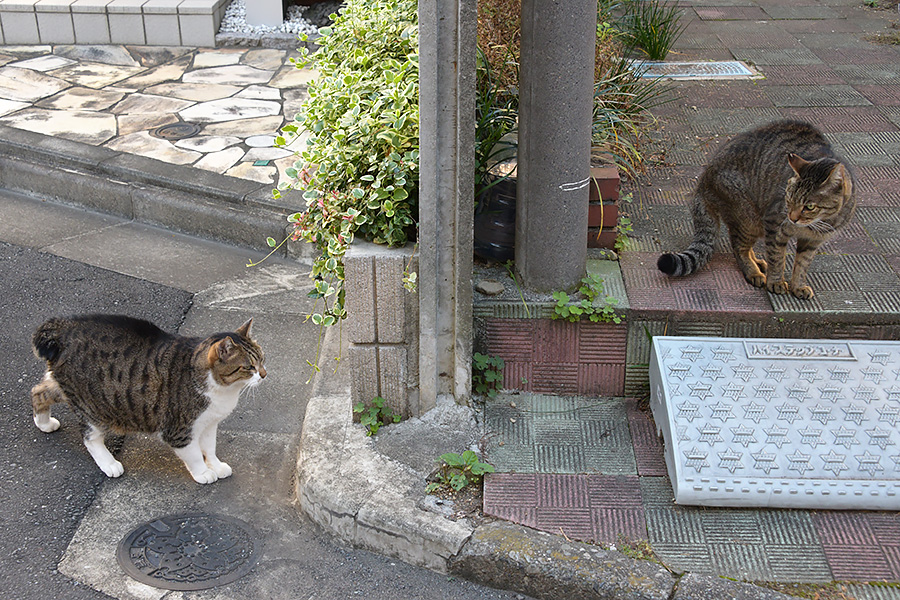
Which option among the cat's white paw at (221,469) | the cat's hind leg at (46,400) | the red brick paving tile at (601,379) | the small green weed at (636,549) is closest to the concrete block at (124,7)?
the cat's hind leg at (46,400)

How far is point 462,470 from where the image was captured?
3420 mm

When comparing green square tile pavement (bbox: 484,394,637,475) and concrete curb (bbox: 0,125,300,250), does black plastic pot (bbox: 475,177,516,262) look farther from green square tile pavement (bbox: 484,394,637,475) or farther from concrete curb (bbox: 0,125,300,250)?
concrete curb (bbox: 0,125,300,250)

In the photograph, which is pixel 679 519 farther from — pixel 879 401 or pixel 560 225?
pixel 560 225

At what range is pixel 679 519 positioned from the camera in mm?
3240

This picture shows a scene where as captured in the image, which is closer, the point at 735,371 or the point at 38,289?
the point at 735,371

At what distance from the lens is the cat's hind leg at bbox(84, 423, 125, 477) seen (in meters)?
3.62

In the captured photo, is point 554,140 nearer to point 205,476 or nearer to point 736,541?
point 736,541

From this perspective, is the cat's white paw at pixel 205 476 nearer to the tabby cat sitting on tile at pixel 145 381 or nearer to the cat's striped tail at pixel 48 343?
the tabby cat sitting on tile at pixel 145 381

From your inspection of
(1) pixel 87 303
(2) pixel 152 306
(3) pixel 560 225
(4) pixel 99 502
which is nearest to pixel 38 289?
(1) pixel 87 303

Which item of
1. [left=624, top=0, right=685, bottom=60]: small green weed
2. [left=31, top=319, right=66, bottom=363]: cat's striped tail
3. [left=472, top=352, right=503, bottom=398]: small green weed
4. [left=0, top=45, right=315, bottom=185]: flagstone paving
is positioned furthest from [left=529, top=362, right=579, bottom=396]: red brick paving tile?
[left=624, top=0, right=685, bottom=60]: small green weed

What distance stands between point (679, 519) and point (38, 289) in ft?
12.6

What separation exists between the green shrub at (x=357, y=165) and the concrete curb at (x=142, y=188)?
68.8 inches

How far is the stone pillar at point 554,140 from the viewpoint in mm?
3326

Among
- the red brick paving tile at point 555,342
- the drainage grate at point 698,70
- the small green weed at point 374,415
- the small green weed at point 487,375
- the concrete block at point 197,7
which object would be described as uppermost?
the concrete block at point 197,7
